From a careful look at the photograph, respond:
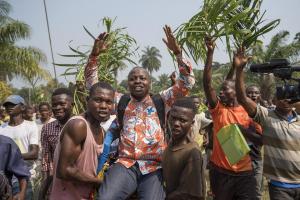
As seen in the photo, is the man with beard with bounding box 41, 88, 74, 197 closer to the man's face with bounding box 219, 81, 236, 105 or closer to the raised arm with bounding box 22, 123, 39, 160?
the raised arm with bounding box 22, 123, 39, 160

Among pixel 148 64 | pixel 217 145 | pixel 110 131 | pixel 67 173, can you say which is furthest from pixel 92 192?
pixel 148 64

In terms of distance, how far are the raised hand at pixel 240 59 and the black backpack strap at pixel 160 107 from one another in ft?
2.72

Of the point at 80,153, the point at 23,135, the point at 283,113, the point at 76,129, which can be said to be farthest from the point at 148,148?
the point at 23,135

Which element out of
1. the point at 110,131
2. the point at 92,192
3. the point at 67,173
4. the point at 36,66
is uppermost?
the point at 36,66

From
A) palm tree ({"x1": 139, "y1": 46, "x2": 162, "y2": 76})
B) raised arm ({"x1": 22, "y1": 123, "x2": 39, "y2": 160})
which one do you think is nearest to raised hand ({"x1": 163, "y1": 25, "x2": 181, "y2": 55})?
raised arm ({"x1": 22, "y1": 123, "x2": 39, "y2": 160})

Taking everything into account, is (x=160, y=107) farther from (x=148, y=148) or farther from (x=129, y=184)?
(x=129, y=184)

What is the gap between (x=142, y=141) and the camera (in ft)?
10.8

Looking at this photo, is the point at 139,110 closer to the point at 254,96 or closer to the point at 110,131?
the point at 110,131

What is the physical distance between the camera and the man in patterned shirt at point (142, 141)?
318cm

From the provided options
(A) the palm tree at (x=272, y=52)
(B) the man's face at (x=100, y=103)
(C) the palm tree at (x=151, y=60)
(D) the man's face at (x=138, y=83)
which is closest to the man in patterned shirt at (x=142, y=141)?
(D) the man's face at (x=138, y=83)

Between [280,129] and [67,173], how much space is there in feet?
7.29

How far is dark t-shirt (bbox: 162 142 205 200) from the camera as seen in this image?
3117mm

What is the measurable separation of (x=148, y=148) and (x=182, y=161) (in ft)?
1.08

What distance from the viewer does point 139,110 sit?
136 inches
